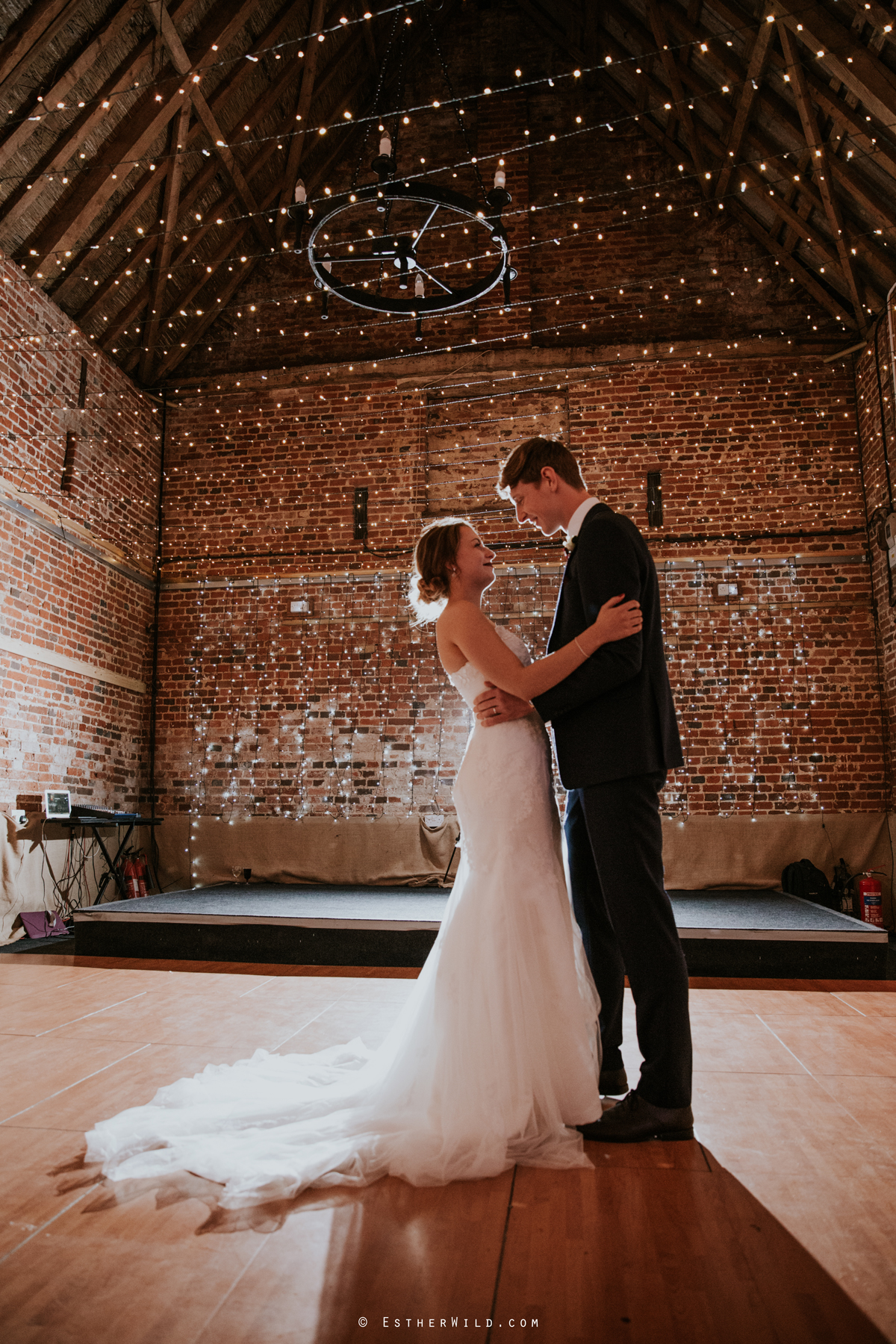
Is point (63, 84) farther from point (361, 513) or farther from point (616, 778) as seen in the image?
point (616, 778)

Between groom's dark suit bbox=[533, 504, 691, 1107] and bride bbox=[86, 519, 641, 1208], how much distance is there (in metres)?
0.08

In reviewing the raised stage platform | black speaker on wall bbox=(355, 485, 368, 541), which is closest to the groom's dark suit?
the raised stage platform

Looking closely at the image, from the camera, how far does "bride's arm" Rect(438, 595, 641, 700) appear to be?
1.87 m

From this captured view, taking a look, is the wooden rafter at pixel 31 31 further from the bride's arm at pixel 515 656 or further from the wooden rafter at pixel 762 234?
the bride's arm at pixel 515 656

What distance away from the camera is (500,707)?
2051 millimetres

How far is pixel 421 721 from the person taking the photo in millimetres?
7086

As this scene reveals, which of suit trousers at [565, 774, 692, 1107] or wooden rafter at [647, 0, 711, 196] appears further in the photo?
wooden rafter at [647, 0, 711, 196]

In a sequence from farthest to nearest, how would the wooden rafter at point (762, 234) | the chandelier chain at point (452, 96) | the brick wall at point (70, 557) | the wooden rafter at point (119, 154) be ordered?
the chandelier chain at point (452, 96) < the wooden rafter at point (762, 234) < the wooden rafter at point (119, 154) < the brick wall at point (70, 557)

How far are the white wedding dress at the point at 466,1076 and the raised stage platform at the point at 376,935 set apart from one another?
2293 millimetres

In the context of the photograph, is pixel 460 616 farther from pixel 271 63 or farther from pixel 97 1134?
pixel 271 63

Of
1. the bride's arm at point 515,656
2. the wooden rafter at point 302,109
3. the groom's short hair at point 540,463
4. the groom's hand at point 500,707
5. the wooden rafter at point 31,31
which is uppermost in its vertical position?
the wooden rafter at point 302,109

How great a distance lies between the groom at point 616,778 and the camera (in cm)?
179

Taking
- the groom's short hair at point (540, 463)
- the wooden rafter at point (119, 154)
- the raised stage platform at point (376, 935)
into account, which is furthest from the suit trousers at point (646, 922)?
the wooden rafter at point (119, 154)

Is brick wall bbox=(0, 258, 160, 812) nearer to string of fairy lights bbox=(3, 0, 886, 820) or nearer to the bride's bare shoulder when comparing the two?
string of fairy lights bbox=(3, 0, 886, 820)
